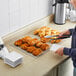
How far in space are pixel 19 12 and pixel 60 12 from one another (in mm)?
445

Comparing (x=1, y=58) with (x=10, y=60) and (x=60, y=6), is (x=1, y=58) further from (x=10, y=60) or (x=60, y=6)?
(x=60, y=6)

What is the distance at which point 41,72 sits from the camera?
1.39 meters

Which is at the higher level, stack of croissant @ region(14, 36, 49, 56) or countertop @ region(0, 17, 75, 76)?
stack of croissant @ region(14, 36, 49, 56)

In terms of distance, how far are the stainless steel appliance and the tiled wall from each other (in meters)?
0.10

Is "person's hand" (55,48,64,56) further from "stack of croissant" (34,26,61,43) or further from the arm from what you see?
"stack of croissant" (34,26,61,43)

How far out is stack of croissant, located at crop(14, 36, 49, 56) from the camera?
1.60 meters

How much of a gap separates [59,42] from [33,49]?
255 mm

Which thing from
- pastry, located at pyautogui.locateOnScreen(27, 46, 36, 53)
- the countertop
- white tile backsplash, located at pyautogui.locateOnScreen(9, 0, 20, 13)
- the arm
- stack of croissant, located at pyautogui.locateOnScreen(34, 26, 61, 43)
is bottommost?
the countertop

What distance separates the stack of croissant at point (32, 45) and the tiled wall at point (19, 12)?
135 millimetres

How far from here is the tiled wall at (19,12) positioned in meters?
1.63

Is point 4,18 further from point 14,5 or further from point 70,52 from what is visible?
point 70,52

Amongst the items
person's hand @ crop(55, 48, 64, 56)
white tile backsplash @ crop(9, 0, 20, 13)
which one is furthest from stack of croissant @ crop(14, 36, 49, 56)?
white tile backsplash @ crop(9, 0, 20, 13)

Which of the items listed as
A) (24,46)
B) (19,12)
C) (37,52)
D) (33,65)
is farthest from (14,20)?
(33,65)

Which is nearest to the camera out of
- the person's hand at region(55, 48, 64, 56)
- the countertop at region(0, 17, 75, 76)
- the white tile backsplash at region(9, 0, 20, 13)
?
the countertop at region(0, 17, 75, 76)
